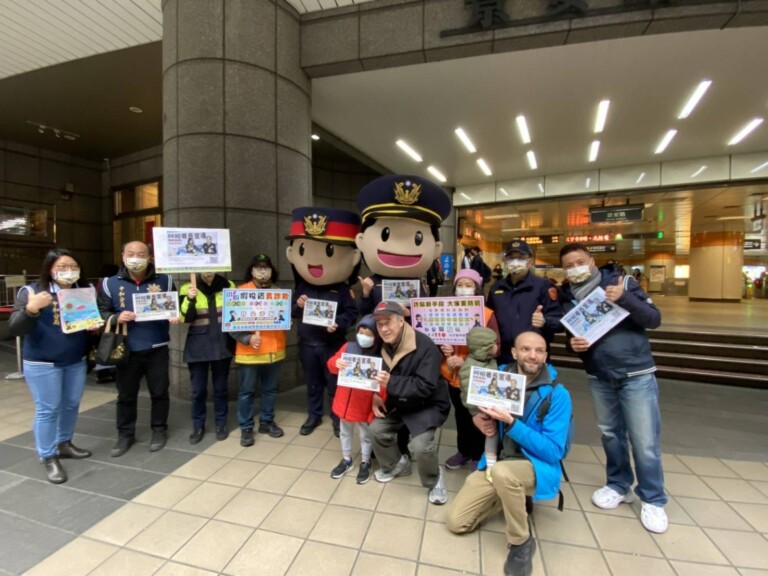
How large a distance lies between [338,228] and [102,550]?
2927 mm

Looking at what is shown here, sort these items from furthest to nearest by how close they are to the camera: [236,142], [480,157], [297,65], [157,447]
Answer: [480,157] → [297,65] → [236,142] → [157,447]

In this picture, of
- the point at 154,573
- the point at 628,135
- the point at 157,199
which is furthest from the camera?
the point at 157,199

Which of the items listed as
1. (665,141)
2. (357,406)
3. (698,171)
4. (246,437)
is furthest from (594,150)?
(246,437)

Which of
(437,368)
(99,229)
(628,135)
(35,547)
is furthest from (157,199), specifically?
(628,135)

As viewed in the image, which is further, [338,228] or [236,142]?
[236,142]

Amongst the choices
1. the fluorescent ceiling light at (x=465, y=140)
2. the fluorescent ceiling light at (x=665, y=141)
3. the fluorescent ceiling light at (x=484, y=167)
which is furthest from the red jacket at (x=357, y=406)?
the fluorescent ceiling light at (x=665, y=141)

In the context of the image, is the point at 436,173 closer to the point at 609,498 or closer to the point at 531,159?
the point at 531,159

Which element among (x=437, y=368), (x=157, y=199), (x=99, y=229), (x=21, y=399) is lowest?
(x=21, y=399)

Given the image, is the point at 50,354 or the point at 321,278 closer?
the point at 50,354

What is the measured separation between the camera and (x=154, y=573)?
2039 millimetres

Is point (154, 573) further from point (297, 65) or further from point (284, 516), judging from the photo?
point (297, 65)

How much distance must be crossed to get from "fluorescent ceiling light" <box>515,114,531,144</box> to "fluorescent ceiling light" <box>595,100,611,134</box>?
132 cm

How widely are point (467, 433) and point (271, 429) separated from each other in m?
2.05

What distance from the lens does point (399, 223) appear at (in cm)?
320
